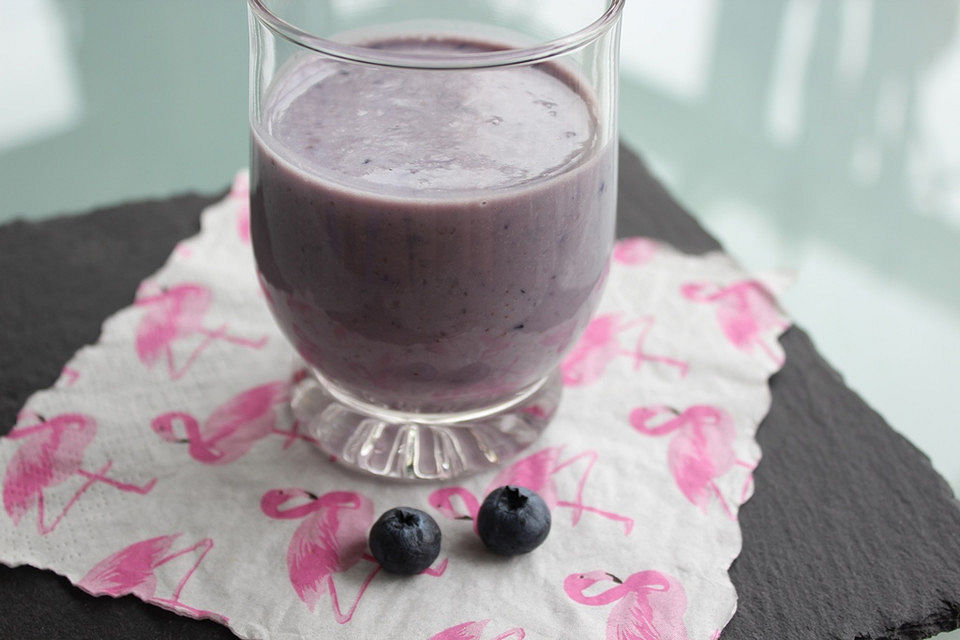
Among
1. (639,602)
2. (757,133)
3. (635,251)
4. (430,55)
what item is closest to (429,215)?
(430,55)

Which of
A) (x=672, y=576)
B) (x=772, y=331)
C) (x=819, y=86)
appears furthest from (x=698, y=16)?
(x=672, y=576)

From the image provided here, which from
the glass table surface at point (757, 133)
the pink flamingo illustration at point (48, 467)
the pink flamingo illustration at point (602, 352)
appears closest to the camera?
the pink flamingo illustration at point (48, 467)

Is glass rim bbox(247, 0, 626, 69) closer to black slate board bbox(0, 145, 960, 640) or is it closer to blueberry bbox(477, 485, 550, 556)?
blueberry bbox(477, 485, 550, 556)

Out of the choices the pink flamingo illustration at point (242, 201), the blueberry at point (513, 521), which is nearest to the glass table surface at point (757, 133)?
the pink flamingo illustration at point (242, 201)

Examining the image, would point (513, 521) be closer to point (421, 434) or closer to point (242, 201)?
point (421, 434)

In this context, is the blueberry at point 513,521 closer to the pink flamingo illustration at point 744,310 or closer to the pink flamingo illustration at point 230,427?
the pink flamingo illustration at point 230,427
